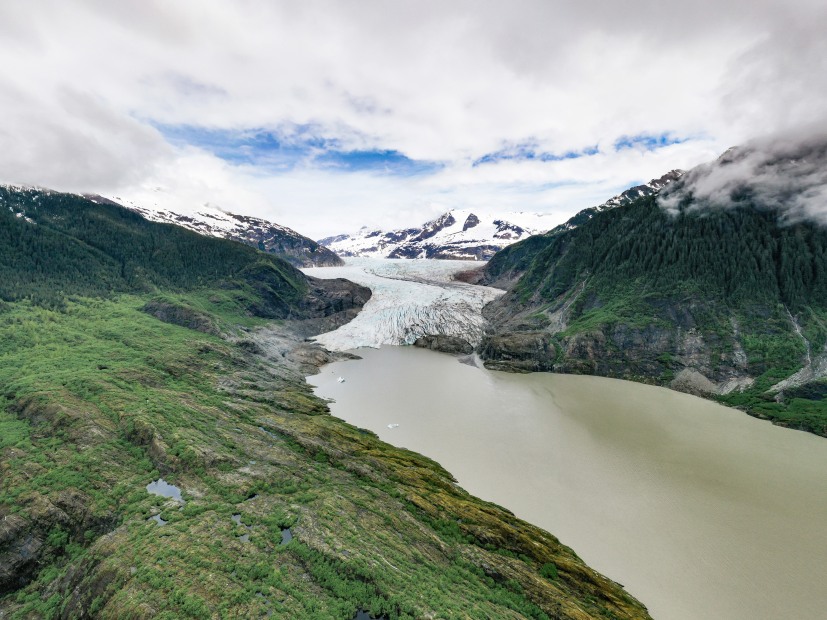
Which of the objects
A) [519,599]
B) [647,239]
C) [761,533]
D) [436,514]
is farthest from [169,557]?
[647,239]

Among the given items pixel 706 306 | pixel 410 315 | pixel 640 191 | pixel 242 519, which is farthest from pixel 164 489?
pixel 640 191

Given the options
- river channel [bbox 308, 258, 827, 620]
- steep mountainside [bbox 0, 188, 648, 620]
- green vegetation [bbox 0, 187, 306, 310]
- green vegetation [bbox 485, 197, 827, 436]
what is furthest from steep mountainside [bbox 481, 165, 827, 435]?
green vegetation [bbox 0, 187, 306, 310]

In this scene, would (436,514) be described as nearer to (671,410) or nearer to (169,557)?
(169,557)

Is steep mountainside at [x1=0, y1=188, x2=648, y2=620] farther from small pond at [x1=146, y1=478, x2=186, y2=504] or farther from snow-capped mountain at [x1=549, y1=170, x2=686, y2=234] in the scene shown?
snow-capped mountain at [x1=549, y1=170, x2=686, y2=234]

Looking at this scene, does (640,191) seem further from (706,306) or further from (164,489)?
(164,489)

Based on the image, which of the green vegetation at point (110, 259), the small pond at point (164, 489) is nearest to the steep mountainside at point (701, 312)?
the small pond at point (164, 489)
